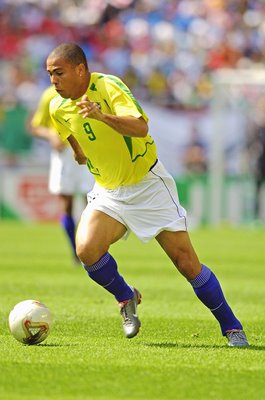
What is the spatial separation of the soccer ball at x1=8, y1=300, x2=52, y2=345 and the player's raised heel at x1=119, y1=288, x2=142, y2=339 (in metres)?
0.64

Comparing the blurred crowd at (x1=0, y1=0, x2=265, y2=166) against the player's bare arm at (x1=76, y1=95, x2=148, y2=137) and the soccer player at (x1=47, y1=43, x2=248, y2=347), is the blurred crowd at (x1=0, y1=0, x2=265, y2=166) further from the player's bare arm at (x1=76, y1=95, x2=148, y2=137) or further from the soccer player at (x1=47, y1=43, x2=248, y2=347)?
the player's bare arm at (x1=76, y1=95, x2=148, y2=137)

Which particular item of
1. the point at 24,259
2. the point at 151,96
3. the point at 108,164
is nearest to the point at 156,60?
the point at 151,96

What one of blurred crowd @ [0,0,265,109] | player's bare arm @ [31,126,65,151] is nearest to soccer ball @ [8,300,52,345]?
player's bare arm @ [31,126,65,151]

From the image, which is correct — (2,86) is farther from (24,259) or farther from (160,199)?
(160,199)

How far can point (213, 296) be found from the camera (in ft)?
24.9

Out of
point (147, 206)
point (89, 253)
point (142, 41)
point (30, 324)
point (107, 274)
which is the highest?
point (147, 206)

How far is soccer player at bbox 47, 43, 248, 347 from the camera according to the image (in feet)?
24.2

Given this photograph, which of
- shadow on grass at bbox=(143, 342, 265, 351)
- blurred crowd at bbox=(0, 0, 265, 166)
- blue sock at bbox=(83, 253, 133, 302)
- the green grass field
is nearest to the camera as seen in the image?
the green grass field

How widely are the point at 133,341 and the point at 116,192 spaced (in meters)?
1.12

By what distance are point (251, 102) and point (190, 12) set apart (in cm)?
407

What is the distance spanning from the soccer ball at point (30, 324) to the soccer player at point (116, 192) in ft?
1.53

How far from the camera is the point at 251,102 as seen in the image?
2627cm

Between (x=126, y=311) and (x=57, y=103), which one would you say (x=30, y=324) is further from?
(x=57, y=103)

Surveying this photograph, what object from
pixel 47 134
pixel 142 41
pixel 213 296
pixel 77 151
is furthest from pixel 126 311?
pixel 142 41
